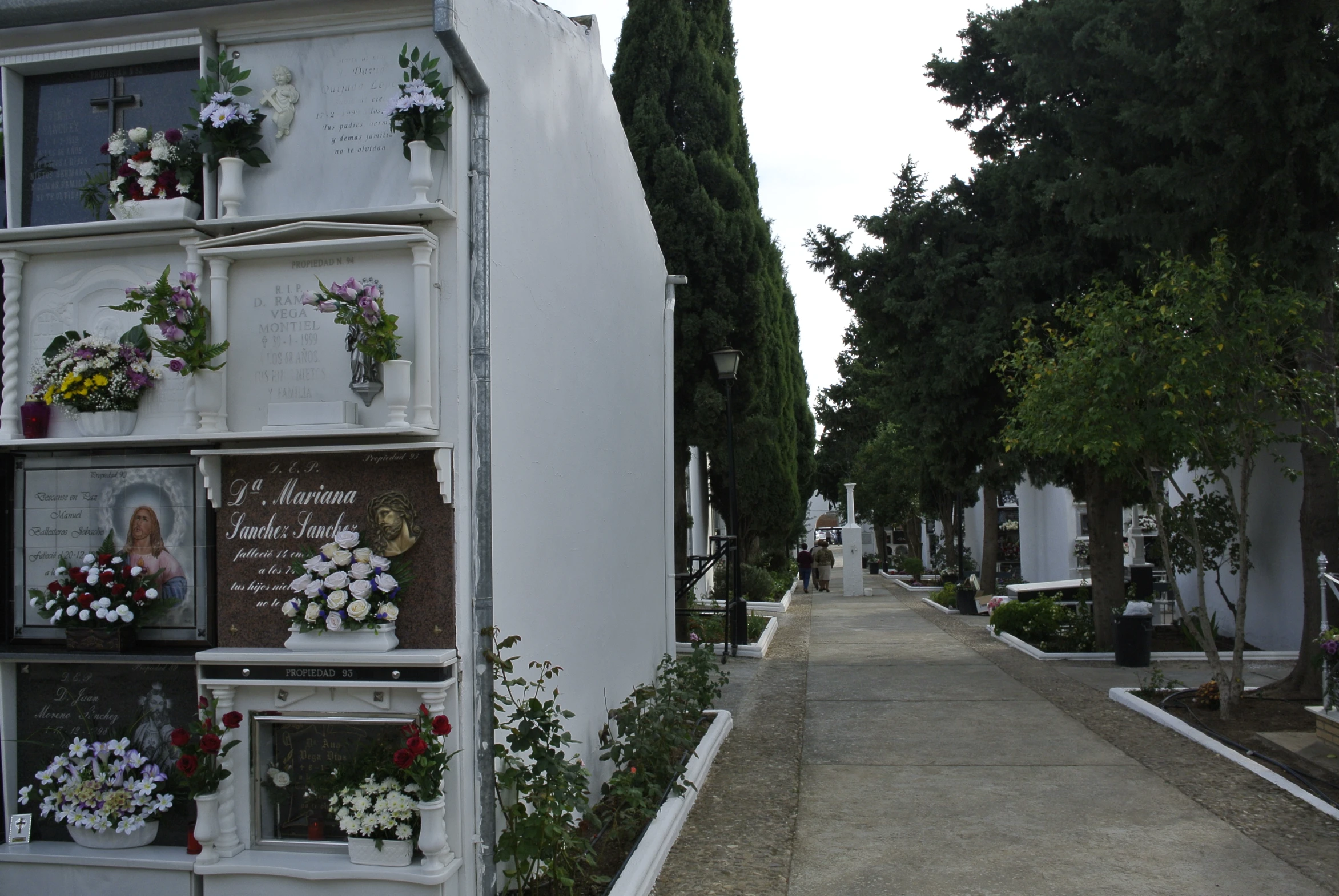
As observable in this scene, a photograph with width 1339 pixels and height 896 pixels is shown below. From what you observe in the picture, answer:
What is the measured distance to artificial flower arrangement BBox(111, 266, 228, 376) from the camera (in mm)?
4270

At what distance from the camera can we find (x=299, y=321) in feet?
14.8

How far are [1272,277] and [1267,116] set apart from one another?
4.64ft

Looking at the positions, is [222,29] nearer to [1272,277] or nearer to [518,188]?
[518,188]

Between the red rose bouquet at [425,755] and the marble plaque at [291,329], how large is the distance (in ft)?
4.71

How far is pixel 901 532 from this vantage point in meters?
52.1

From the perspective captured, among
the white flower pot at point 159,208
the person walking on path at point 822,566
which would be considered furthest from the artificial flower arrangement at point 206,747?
the person walking on path at point 822,566

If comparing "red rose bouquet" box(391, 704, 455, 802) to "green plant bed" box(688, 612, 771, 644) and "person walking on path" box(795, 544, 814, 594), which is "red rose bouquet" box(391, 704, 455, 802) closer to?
"green plant bed" box(688, 612, 771, 644)

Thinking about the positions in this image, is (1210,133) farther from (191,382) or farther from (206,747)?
(206,747)

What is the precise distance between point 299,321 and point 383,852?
2319mm

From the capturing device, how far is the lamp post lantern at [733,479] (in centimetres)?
1323

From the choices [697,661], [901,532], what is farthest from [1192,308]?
Answer: [901,532]

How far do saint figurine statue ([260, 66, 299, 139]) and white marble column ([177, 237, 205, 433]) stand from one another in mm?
648

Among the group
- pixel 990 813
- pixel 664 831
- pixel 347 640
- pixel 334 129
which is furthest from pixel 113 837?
pixel 990 813

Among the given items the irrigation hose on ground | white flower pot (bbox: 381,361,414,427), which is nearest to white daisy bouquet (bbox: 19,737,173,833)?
white flower pot (bbox: 381,361,414,427)
